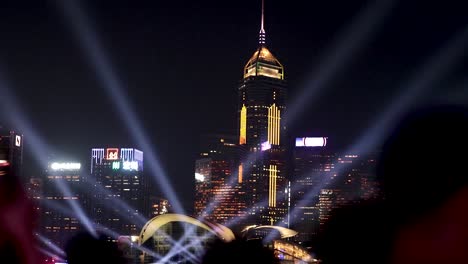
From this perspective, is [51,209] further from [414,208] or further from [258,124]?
[414,208]

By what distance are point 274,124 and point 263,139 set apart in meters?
6.28

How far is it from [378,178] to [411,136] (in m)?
0.17

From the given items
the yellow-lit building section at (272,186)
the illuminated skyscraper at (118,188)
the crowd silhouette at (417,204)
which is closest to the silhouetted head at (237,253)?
the crowd silhouette at (417,204)

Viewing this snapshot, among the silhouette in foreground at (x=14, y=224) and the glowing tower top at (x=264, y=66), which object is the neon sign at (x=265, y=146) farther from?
the silhouette in foreground at (x=14, y=224)

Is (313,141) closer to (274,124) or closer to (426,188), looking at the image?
(274,124)

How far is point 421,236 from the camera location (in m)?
1.79

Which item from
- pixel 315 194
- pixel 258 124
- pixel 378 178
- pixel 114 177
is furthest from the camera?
pixel 258 124

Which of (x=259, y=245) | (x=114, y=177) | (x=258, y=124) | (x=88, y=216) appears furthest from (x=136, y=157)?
(x=259, y=245)

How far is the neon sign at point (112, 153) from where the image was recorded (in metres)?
133

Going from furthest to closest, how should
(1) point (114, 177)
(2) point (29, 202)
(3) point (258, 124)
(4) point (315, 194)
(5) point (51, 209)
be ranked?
(3) point (258, 124) < (1) point (114, 177) < (5) point (51, 209) < (4) point (315, 194) < (2) point (29, 202)

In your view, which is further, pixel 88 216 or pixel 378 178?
pixel 88 216

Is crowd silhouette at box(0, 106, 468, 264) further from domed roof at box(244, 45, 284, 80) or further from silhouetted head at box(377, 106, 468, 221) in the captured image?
domed roof at box(244, 45, 284, 80)

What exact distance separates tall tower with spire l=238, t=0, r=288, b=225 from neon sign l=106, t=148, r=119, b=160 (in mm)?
24404

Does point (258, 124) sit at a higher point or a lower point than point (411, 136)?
higher
